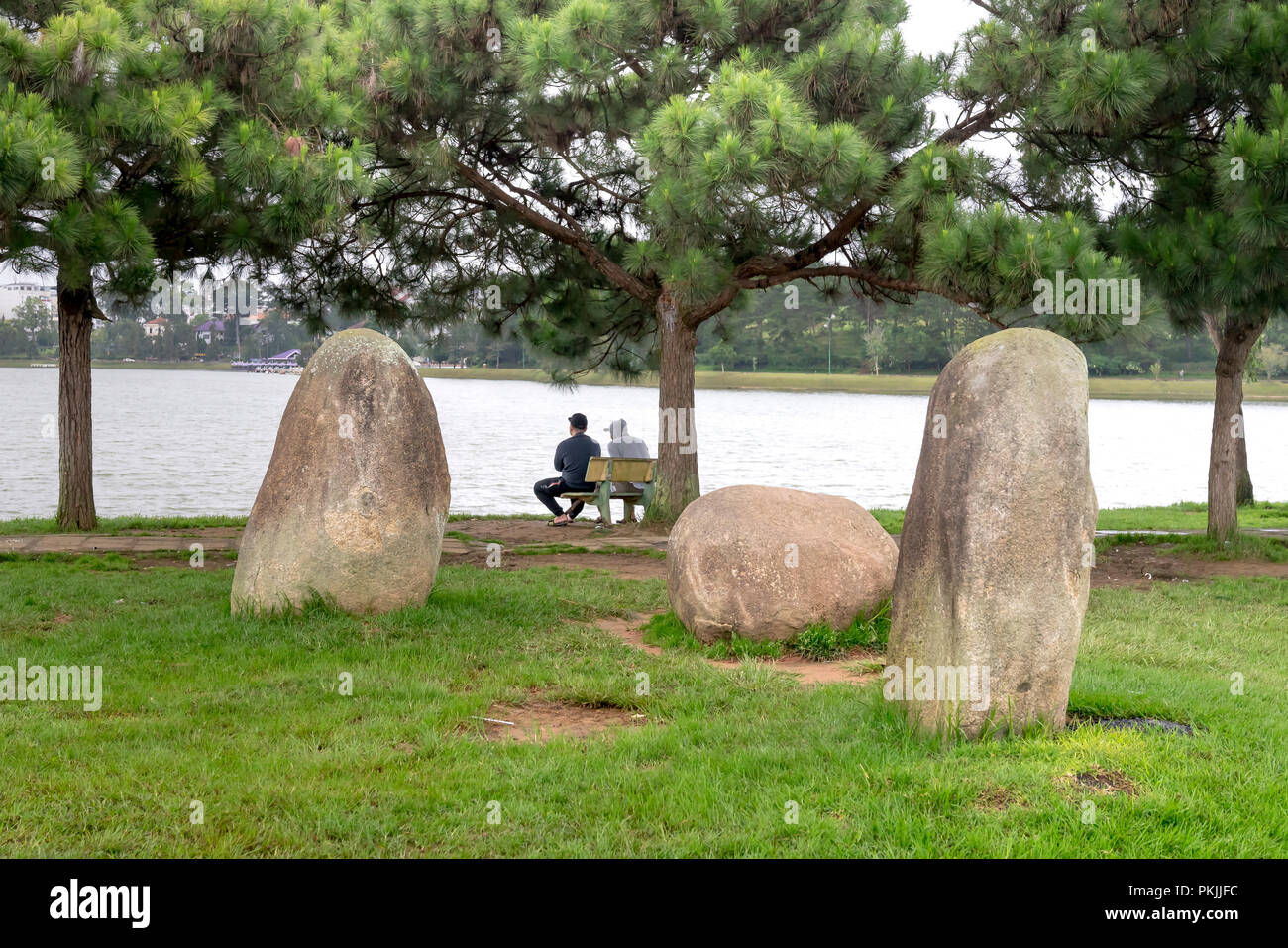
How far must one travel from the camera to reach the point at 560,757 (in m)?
5.57

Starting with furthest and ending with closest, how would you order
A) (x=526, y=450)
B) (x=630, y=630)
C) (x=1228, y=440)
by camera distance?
(x=526, y=450) → (x=1228, y=440) → (x=630, y=630)

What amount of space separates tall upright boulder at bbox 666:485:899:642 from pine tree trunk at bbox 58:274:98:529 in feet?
29.6

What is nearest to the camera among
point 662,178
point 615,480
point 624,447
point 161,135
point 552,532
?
point 161,135

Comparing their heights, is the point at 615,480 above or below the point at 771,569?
above

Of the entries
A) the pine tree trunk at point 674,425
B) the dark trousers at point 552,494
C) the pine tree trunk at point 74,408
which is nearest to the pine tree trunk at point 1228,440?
the pine tree trunk at point 674,425

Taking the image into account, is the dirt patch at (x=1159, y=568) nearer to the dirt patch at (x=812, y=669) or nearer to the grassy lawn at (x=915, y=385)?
the dirt patch at (x=812, y=669)

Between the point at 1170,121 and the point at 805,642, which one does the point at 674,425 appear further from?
the point at 805,642

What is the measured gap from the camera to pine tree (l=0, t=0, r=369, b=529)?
10383 mm

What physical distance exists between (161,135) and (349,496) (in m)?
4.88

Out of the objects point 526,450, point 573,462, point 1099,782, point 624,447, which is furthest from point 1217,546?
point 526,450

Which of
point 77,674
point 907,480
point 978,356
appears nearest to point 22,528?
point 77,674

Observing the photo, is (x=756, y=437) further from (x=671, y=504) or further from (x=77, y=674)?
(x=77, y=674)

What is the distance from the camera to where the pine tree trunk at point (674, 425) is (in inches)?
596

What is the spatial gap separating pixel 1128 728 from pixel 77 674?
19.9 ft
